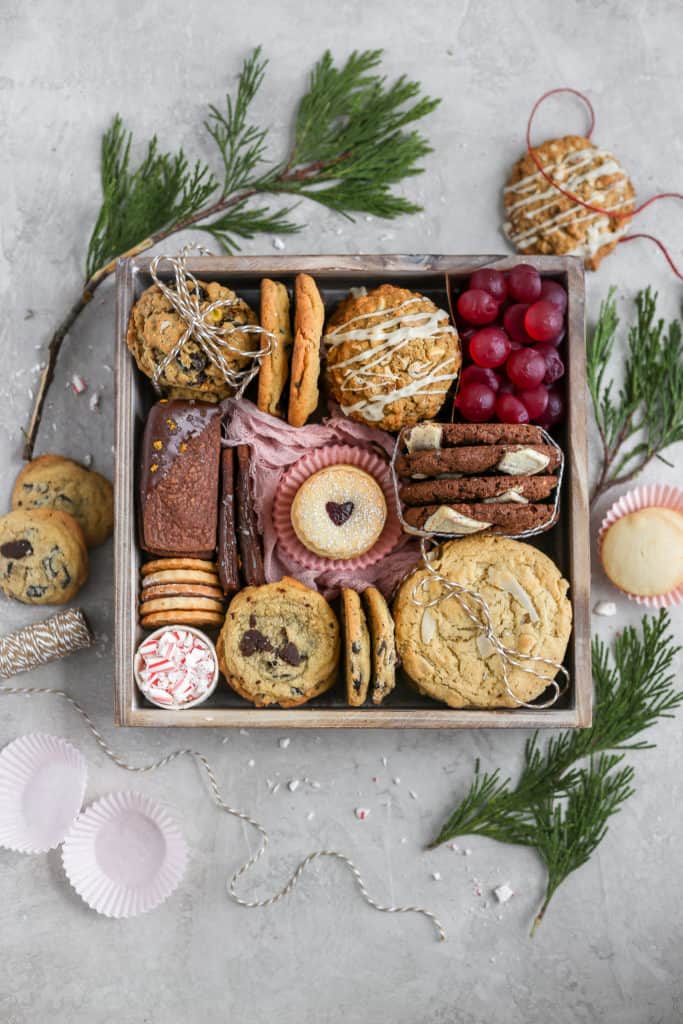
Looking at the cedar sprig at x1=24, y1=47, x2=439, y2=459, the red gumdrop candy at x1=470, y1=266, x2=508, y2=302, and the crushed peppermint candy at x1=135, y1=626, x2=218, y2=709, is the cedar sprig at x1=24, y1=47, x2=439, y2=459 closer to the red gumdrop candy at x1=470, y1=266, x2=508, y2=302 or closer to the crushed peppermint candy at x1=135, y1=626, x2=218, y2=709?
the red gumdrop candy at x1=470, y1=266, x2=508, y2=302

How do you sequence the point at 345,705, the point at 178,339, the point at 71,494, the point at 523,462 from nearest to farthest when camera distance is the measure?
the point at 523,462 → the point at 178,339 → the point at 345,705 → the point at 71,494

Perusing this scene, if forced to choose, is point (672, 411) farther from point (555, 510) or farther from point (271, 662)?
point (271, 662)

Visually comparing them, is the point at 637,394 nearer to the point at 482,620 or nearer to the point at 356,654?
the point at 482,620

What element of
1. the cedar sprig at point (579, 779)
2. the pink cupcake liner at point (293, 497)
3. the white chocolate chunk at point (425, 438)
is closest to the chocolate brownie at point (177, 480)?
the pink cupcake liner at point (293, 497)

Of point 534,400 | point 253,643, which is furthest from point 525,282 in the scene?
point 253,643

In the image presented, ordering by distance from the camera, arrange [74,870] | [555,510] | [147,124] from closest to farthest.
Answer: [555,510] < [74,870] < [147,124]

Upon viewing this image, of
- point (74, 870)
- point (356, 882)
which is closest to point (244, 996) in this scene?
point (356, 882)
